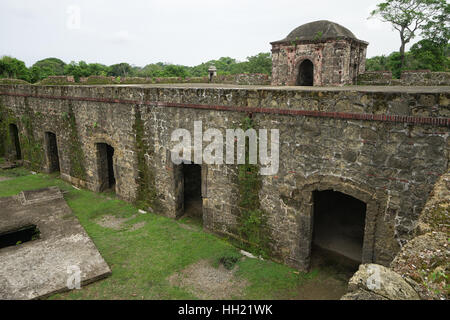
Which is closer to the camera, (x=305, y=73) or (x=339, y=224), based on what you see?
(x=339, y=224)

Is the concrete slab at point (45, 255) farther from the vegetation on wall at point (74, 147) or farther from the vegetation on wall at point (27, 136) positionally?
the vegetation on wall at point (27, 136)

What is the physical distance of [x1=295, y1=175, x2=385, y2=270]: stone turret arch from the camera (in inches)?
210

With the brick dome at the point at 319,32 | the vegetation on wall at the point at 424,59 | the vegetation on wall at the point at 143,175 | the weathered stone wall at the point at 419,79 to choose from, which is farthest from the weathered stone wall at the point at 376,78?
the vegetation on wall at the point at 424,59

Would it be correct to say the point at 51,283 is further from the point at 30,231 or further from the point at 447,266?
the point at 447,266

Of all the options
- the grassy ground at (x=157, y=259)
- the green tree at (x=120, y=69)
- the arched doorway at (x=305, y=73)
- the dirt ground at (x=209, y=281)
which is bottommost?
the dirt ground at (x=209, y=281)

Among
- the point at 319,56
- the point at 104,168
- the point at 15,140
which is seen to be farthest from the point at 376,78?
the point at 15,140

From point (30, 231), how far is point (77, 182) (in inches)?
147

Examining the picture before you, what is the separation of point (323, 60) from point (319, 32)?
57.8 inches

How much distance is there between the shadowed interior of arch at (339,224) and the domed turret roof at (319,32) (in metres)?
9.14

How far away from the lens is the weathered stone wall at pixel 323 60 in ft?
49.2

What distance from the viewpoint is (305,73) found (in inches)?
689

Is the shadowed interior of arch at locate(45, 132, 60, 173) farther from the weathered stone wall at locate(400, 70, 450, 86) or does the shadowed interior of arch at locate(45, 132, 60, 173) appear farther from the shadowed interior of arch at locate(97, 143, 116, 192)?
the weathered stone wall at locate(400, 70, 450, 86)

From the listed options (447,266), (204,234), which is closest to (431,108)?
(447,266)

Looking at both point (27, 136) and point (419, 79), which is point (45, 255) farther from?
point (419, 79)
